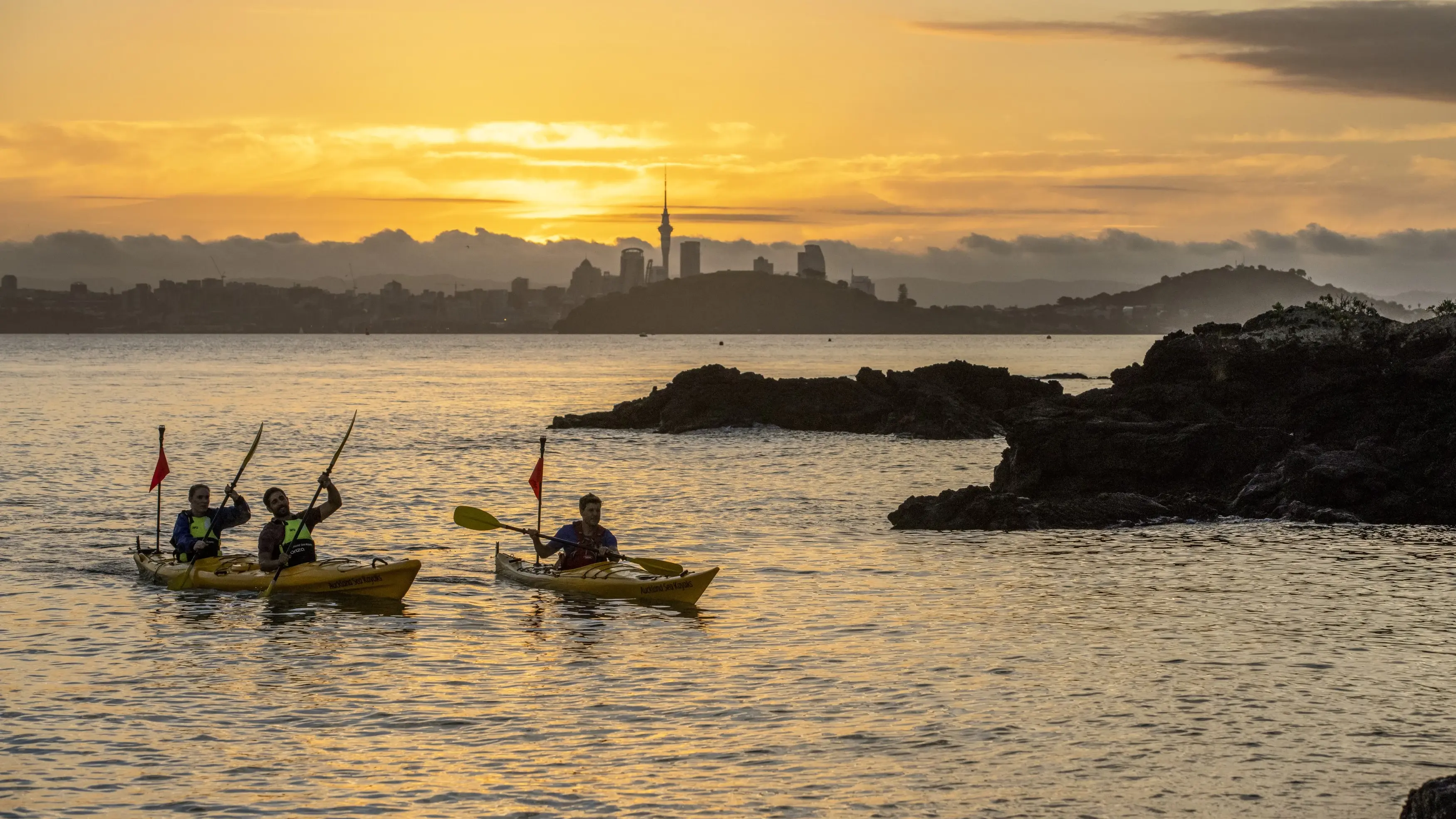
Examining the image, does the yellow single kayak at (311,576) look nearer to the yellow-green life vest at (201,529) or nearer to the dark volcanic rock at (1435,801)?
the yellow-green life vest at (201,529)

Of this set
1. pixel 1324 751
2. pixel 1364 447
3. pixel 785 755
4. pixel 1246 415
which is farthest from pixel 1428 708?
pixel 1246 415

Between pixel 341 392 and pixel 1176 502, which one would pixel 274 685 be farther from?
pixel 341 392

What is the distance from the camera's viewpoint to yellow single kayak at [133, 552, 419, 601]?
2014 cm

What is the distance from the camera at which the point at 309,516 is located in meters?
21.1

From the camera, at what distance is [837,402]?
2261 inches

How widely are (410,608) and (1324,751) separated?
40.7 ft

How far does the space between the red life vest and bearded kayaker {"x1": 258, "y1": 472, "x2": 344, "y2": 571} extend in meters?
3.50

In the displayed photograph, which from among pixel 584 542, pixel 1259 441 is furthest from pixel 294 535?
pixel 1259 441

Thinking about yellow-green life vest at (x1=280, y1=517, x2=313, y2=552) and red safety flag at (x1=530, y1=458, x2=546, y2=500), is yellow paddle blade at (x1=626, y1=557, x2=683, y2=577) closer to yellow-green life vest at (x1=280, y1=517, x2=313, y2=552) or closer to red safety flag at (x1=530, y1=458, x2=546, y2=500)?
red safety flag at (x1=530, y1=458, x2=546, y2=500)

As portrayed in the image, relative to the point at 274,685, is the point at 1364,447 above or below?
above

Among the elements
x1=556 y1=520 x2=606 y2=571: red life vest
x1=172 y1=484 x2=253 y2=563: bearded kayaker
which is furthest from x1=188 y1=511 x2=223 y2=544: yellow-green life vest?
x1=556 y1=520 x2=606 y2=571: red life vest

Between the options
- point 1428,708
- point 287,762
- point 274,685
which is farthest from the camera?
point 274,685

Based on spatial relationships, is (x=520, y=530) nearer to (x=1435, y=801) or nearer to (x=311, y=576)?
(x=311, y=576)

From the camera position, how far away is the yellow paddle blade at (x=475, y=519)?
23.3 meters
